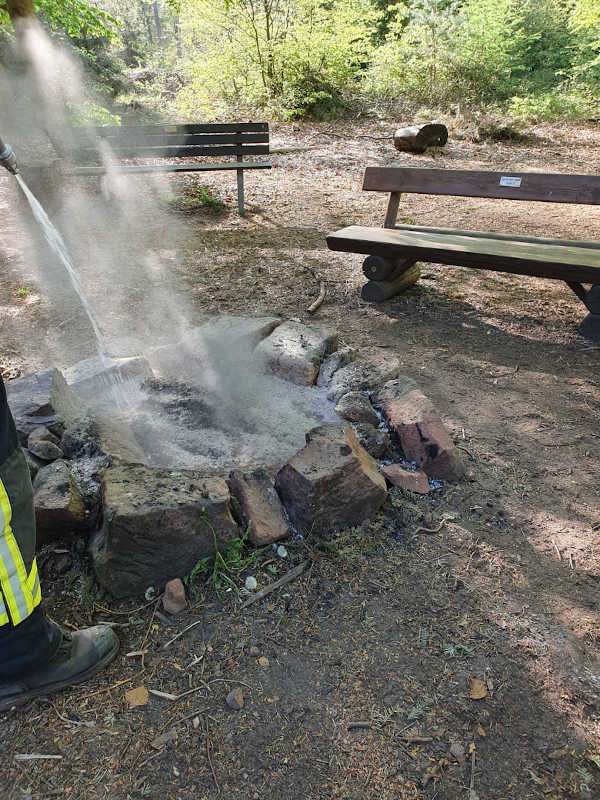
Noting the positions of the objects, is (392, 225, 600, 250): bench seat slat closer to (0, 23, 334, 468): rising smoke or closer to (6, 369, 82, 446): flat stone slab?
(0, 23, 334, 468): rising smoke

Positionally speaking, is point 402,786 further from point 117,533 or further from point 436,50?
point 436,50

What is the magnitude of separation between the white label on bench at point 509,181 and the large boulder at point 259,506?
3310mm

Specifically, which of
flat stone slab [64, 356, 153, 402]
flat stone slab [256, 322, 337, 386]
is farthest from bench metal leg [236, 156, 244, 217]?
flat stone slab [64, 356, 153, 402]

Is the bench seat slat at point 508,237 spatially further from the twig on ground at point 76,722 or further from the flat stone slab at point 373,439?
the twig on ground at point 76,722

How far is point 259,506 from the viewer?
6.54 feet

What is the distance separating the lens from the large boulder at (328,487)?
6.43ft

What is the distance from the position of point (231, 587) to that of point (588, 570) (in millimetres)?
1346

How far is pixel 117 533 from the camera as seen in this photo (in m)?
1.71

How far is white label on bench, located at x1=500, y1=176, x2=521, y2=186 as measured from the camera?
401 centimetres

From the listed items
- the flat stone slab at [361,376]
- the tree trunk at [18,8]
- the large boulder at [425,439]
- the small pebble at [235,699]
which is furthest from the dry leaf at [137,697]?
the tree trunk at [18,8]

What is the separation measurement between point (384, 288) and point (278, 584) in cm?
294

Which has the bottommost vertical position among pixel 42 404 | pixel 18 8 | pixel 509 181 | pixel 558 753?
pixel 558 753

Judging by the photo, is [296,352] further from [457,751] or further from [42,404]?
[457,751]

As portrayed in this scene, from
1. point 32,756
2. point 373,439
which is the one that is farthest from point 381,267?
point 32,756
